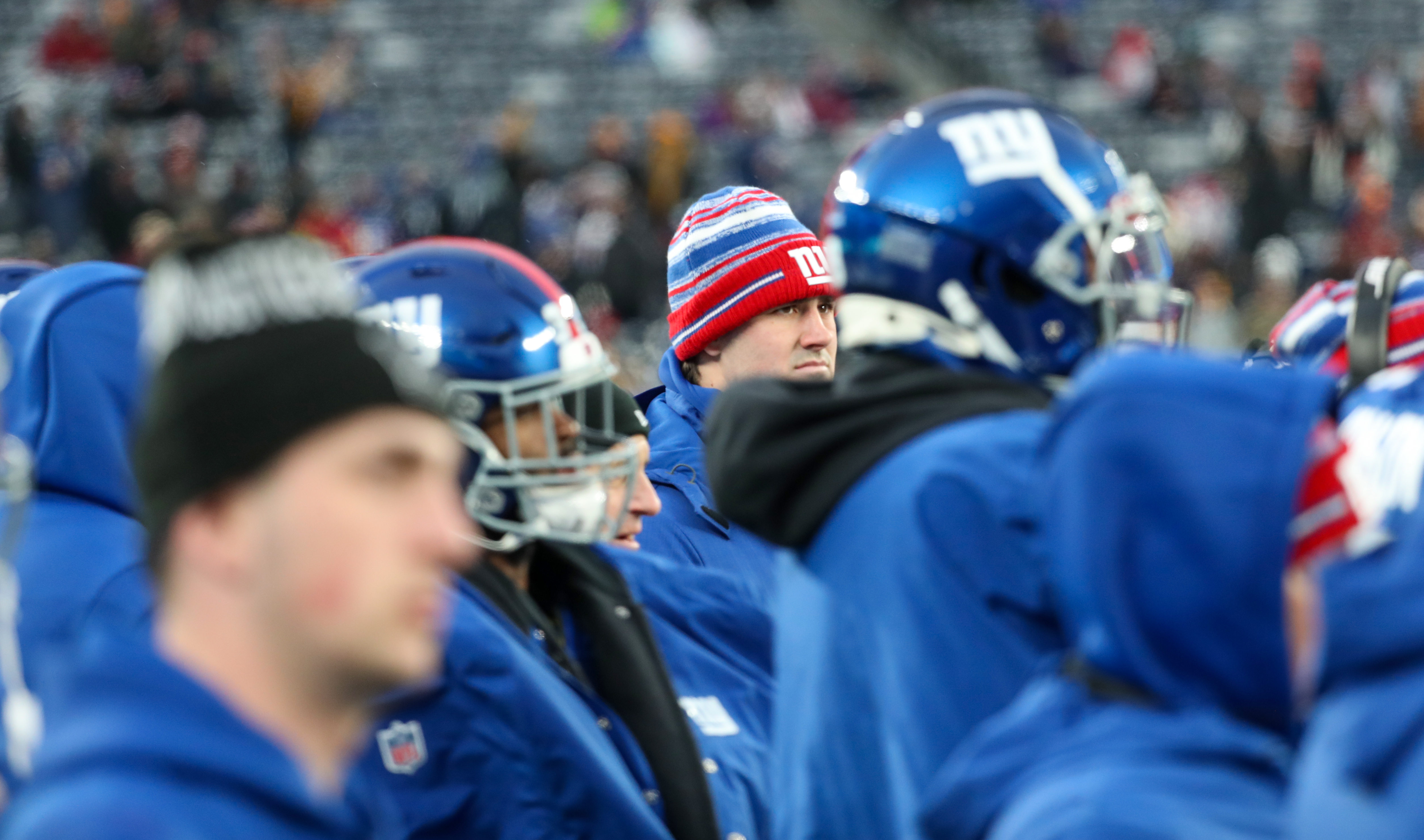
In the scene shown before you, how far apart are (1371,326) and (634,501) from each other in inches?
65.2

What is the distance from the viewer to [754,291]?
4523 millimetres

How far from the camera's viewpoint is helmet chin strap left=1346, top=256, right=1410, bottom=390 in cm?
366

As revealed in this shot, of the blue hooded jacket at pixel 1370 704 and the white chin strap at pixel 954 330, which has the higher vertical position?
the white chin strap at pixel 954 330

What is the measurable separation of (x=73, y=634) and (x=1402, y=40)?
68.2ft

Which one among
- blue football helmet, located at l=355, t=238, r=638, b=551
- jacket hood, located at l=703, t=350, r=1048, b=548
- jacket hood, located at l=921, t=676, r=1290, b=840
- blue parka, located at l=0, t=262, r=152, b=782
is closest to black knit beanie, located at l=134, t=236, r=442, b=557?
jacket hood, located at l=703, t=350, r=1048, b=548

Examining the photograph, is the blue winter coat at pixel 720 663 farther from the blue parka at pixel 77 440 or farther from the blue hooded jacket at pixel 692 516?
the blue parka at pixel 77 440

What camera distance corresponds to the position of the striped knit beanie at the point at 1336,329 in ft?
12.1

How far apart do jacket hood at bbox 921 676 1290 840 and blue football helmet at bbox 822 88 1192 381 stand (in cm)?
66

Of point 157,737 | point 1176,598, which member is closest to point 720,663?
point 1176,598

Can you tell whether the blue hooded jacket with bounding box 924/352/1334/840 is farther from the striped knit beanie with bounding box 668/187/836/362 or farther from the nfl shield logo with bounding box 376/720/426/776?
the striped knit beanie with bounding box 668/187/836/362

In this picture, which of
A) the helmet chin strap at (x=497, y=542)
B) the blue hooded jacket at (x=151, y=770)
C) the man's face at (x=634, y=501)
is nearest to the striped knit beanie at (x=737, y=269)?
the man's face at (x=634, y=501)

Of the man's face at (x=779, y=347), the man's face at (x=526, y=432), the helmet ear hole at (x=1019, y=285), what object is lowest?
the man's face at (x=779, y=347)

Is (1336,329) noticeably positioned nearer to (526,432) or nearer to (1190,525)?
(526,432)

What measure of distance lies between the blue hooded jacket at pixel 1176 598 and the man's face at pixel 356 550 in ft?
2.13
